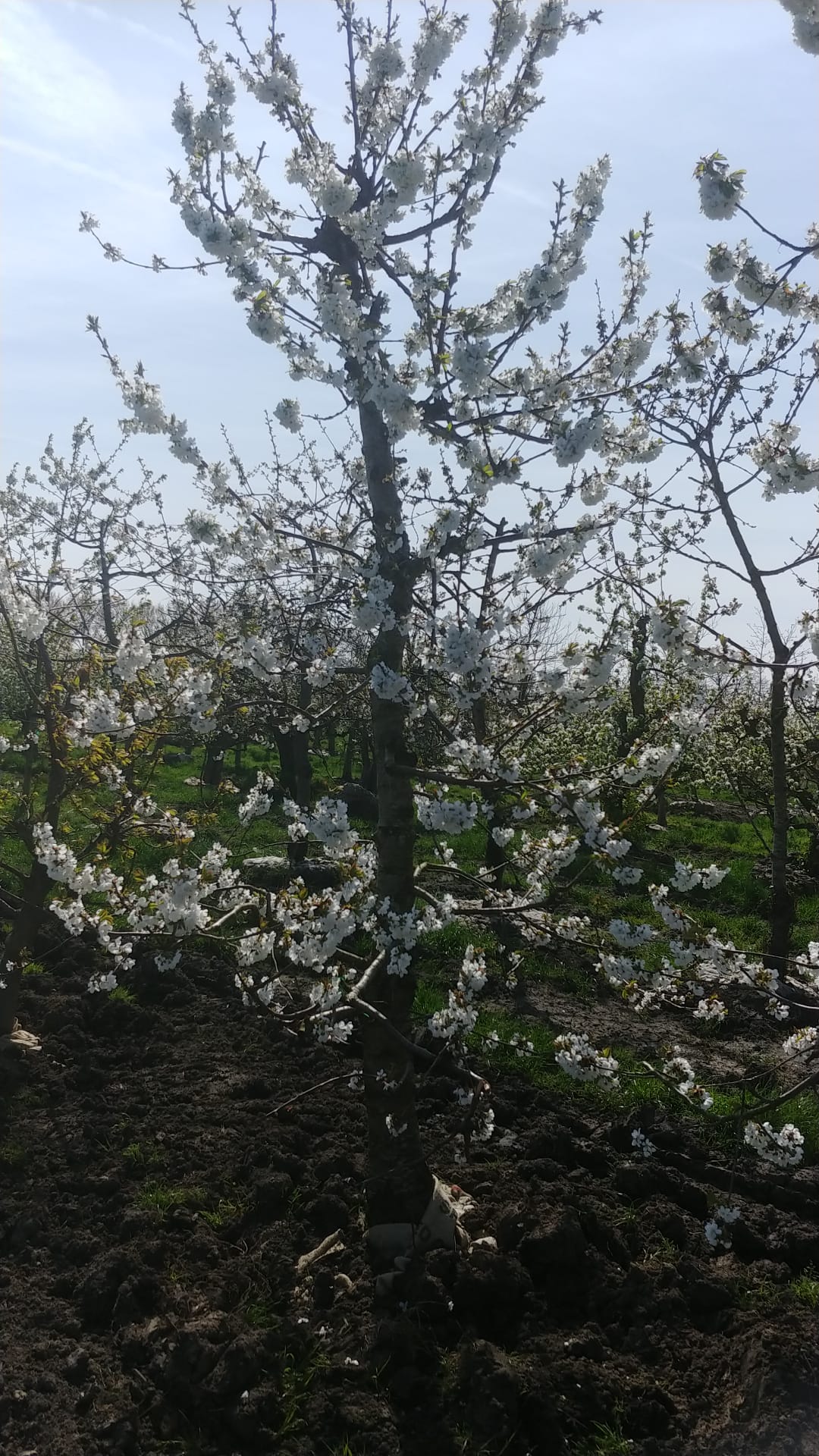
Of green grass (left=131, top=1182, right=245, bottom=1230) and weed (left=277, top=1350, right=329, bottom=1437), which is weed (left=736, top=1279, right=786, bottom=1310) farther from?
green grass (left=131, top=1182, right=245, bottom=1230)

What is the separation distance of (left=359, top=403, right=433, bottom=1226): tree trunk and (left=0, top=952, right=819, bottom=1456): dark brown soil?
0.89 feet

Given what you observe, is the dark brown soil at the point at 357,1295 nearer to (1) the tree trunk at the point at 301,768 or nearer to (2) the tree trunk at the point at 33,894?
(2) the tree trunk at the point at 33,894

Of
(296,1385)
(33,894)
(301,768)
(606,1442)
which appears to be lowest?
(296,1385)

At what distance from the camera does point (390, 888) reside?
3875 mm

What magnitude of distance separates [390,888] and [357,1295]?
1.54 m

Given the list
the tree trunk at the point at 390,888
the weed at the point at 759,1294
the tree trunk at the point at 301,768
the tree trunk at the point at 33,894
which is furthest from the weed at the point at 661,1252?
the tree trunk at the point at 301,768

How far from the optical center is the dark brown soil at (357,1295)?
2.93 metres

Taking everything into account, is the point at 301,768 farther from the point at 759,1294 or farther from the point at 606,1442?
the point at 606,1442

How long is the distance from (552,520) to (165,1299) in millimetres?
3614

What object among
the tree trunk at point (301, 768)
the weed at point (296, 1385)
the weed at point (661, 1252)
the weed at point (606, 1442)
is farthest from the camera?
the tree trunk at point (301, 768)

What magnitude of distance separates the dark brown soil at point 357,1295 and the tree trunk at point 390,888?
0.27 m

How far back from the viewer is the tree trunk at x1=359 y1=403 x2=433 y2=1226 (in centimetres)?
380

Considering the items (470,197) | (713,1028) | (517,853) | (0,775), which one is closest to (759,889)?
(713,1028)

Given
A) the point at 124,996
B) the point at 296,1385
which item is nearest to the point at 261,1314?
the point at 296,1385
